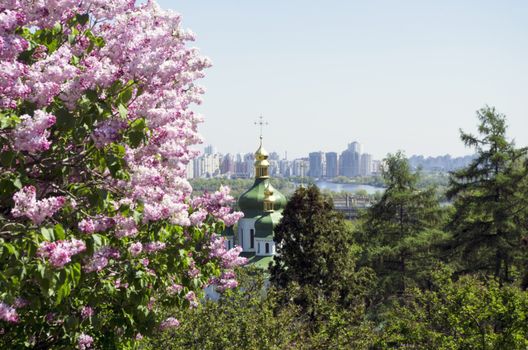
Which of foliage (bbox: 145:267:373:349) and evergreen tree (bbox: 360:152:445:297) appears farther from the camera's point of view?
evergreen tree (bbox: 360:152:445:297)

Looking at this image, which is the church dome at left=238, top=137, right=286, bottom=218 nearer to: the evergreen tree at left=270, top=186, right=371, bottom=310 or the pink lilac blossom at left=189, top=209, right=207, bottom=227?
the evergreen tree at left=270, top=186, right=371, bottom=310

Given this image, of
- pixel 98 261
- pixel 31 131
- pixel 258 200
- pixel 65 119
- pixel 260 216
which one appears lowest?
pixel 260 216

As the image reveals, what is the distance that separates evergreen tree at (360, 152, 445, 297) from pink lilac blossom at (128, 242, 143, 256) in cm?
2517

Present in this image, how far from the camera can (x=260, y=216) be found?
4578 cm

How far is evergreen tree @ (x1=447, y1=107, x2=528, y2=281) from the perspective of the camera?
27703mm

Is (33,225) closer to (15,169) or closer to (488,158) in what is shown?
(15,169)

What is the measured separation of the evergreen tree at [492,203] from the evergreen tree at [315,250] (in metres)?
6.04

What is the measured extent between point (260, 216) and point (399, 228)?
1418cm

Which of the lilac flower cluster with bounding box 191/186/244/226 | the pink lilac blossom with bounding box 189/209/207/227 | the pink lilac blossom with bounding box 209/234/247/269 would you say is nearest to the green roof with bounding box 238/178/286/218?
the pink lilac blossom with bounding box 209/234/247/269

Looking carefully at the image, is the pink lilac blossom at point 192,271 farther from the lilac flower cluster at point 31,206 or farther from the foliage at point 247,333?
the foliage at point 247,333

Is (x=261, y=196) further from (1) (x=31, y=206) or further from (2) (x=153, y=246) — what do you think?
(1) (x=31, y=206)

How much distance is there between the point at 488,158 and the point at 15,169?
25.9m

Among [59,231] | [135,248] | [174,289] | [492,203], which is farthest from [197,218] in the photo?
[492,203]

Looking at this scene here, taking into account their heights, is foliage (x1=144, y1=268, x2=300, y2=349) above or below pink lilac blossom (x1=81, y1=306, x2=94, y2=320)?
below
